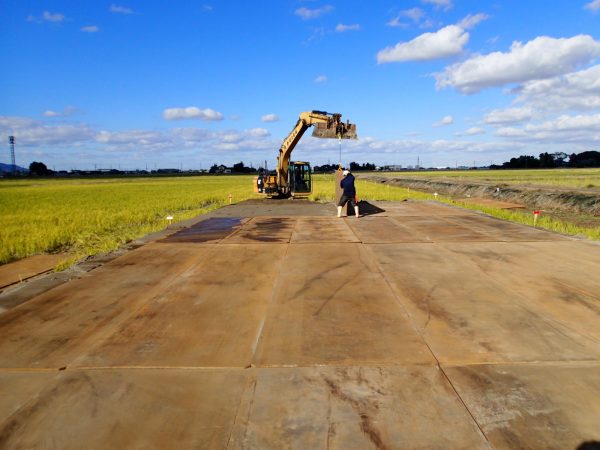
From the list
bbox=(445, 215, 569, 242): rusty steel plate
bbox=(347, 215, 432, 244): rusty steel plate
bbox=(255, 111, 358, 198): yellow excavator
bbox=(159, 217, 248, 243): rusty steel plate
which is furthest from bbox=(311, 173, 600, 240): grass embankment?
bbox=(159, 217, 248, 243): rusty steel plate

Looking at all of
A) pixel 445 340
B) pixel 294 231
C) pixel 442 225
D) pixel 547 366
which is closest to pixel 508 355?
pixel 547 366

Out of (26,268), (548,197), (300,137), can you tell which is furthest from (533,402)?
(548,197)

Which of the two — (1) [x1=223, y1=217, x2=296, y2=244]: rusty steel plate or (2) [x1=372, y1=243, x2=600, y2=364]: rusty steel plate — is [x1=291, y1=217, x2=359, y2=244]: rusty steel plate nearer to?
(1) [x1=223, y1=217, x2=296, y2=244]: rusty steel plate

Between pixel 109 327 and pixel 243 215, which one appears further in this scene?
pixel 243 215

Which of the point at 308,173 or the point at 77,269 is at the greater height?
the point at 308,173

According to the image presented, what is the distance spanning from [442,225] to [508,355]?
9.01 meters

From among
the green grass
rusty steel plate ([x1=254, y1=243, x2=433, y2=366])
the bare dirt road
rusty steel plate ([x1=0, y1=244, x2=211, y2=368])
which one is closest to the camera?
the bare dirt road

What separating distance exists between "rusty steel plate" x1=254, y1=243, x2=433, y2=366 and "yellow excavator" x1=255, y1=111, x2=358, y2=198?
14.0 meters

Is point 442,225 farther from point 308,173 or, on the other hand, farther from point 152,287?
point 308,173

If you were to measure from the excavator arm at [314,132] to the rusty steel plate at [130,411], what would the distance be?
17.1 m

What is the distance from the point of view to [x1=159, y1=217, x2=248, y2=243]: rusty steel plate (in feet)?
34.7

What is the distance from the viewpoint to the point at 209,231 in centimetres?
1198

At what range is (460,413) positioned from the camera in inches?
119

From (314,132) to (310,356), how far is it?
57.9 ft
